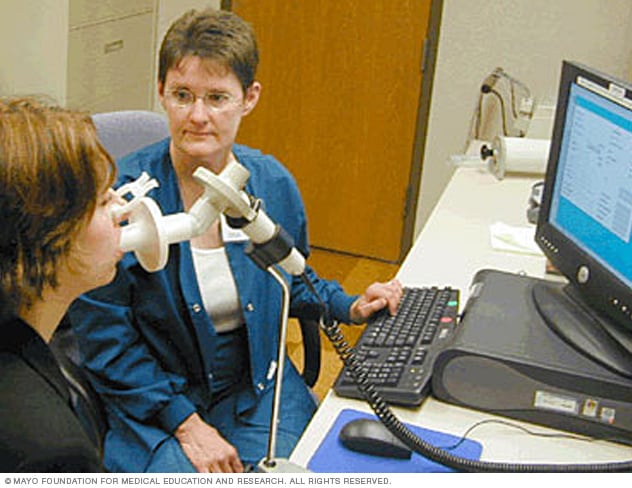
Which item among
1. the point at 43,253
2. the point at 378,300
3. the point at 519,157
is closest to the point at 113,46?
the point at 519,157

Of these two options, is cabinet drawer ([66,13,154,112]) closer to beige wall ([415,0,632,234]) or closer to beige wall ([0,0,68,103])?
beige wall ([0,0,68,103])

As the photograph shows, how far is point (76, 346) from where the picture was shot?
184 centimetres

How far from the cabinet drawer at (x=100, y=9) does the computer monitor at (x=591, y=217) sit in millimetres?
2224

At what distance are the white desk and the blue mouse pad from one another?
2 centimetres

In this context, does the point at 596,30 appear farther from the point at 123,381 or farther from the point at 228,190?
the point at 228,190

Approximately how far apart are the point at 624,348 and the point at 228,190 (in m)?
0.76

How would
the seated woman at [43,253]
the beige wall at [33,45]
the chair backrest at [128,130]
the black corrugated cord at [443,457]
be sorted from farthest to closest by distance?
the beige wall at [33,45]
the chair backrest at [128,130]
the black corrugated cord at [443,457]
the seated woman at [43,253]

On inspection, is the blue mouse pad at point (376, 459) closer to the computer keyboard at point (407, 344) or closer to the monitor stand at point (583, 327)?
the computer keyboard at point (407, 344)

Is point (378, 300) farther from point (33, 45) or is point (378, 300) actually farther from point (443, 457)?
point (33, 45)

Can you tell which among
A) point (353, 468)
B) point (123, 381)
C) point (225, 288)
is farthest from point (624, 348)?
point (123, 381)

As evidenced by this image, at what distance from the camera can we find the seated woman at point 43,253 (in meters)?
0.98

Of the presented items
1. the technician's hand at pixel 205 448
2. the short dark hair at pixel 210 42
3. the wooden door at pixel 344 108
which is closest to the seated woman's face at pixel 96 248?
the technician's hand at pixel 205 448

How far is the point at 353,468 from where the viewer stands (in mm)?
1292

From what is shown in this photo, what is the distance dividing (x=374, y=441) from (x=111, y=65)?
2.76 metres
